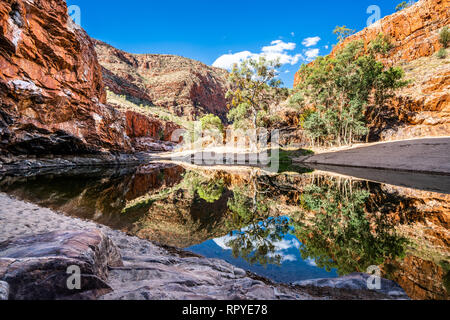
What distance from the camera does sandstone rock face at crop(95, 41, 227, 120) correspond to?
3531 inches

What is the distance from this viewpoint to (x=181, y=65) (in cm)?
11794

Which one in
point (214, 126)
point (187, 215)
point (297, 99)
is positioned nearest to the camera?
point (187, 215)

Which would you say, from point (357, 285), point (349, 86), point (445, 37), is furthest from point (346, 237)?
point (445, 37)

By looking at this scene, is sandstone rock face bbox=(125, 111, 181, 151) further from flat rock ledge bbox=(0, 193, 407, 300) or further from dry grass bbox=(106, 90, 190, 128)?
flat rock ledge bbox=(0, 193, 407, 300)

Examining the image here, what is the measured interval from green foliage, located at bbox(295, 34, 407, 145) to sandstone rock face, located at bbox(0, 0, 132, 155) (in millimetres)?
32746

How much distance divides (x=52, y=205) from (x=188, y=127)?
57215 millimetres

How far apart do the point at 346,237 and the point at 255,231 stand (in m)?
2.25

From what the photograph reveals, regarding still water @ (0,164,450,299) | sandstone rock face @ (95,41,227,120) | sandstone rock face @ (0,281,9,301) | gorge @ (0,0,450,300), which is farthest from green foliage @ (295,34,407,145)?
sandstone rock face @ (95,41,227,120)

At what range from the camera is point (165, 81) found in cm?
10281

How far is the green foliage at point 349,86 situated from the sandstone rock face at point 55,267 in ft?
108

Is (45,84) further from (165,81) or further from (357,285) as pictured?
(165,81)

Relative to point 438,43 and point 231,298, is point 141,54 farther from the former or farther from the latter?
point 231,298
